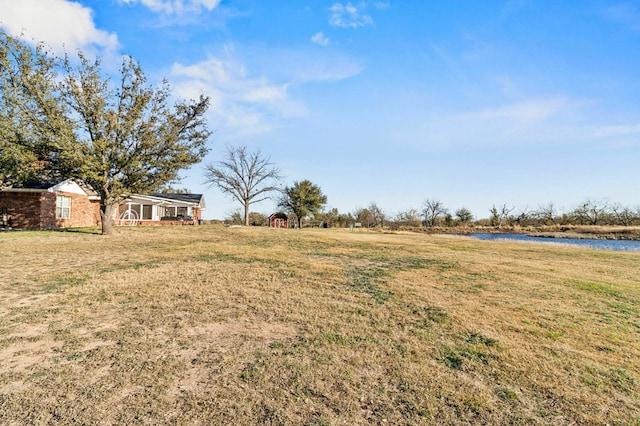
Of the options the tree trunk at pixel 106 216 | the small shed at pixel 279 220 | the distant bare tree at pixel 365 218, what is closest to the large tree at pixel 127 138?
the tree trunk at pixel 106 216

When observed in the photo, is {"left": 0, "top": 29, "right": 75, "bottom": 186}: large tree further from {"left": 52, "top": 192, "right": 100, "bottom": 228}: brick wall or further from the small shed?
the small shed

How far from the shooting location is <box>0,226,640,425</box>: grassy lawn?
96.6 inches

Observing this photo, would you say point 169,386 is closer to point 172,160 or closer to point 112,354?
point 112,354

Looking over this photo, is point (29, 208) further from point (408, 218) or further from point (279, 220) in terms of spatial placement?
point (408, 218)

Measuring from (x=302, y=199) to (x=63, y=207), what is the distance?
29275mm

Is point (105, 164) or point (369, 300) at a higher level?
point (105, 164)

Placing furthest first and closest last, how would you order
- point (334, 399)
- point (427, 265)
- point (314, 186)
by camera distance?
point (314, 186) → point (427, 265) → point (334, 399)

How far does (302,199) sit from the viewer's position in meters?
46.8

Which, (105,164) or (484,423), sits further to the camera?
(105,164)

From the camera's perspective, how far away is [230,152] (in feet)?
124

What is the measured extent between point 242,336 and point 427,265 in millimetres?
7246

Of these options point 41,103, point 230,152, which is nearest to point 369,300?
point 41,103

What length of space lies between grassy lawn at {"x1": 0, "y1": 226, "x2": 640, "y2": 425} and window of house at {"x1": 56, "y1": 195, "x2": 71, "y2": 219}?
17059mm

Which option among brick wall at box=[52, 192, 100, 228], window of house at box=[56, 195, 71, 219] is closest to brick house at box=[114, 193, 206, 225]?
brick wall at box=[52, 192, 100, 228]
